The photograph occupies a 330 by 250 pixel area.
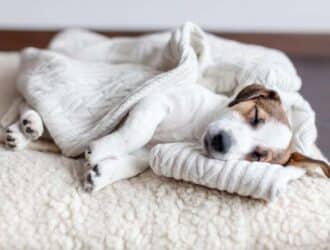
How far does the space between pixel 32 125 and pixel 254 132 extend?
0.62m

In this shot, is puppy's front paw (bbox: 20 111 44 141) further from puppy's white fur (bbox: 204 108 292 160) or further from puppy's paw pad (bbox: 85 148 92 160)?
puppy's white fur (bbox: 204 108 292 160)

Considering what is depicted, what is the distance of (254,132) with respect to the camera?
1.31 meters

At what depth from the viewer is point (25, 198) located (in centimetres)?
121

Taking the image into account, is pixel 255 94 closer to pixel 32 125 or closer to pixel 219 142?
pixel 219 142

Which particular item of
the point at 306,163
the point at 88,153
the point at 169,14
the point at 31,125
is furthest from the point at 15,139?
→ the point at 169,14

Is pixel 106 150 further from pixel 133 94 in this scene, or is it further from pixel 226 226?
pixel 226 226

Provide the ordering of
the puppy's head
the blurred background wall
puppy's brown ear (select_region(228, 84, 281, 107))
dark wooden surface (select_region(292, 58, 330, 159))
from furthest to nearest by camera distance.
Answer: the blurred background wall < dark wooden surface (select_region(292, 58, 330, 159)) < puppy's brown ear (select_region(228, 84, 281, 107)) < the puppy's head

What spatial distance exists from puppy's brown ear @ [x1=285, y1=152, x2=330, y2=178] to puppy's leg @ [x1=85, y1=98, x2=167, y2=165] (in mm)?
365

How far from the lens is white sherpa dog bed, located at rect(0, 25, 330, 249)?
1.15 meters

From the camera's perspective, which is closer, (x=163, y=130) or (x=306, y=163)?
(x=306, y=163)

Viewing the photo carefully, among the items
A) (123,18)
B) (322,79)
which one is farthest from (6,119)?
(322,79)

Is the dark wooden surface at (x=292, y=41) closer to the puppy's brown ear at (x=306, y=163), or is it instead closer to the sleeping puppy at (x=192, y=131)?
the sleeping puppy at (x=192, y=131)

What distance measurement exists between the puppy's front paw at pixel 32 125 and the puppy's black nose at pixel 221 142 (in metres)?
0.51

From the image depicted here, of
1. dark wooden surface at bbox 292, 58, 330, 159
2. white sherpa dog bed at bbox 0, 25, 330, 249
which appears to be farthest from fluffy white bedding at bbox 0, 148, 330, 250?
dark wooden surface at bbox 292, 58, 330, 159
